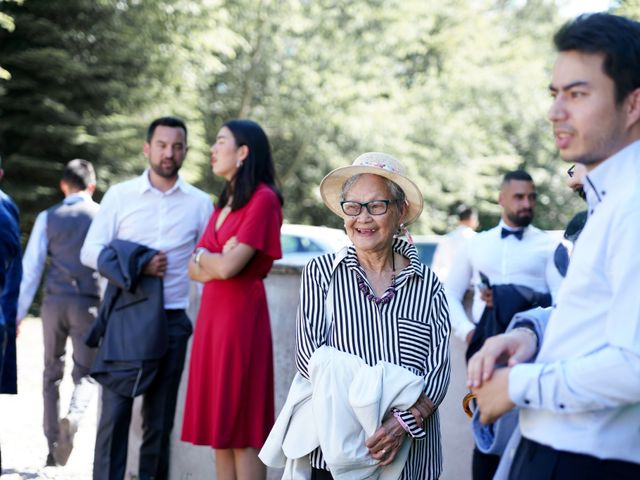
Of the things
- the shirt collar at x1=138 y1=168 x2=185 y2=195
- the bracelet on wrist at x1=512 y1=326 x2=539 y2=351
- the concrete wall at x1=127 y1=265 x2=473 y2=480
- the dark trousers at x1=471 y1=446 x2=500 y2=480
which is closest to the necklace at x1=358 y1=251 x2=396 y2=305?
the bracelet on wrist at x1=512 y1=326 x2=539 y2=351

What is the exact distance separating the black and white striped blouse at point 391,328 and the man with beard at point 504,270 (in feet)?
5.24

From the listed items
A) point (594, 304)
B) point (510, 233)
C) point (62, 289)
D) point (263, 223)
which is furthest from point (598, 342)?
point (62, 289)

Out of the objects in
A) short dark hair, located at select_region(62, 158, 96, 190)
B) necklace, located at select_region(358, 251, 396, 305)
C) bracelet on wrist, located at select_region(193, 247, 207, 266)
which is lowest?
necklace, located at select_region(358, 251, 396, 305)

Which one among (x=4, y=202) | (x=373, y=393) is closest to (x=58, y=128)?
(x=4, y=202)

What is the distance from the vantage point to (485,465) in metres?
5.41

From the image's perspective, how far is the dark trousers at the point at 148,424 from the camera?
609 centimetres

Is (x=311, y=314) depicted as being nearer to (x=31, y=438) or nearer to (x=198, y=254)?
(x=198, y=254)

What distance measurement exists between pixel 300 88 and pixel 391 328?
86.8 feet

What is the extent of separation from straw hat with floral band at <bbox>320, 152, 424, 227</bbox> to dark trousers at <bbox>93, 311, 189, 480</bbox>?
91.0 inches

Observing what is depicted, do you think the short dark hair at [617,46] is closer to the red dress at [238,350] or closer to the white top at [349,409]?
the white top at [349,409]

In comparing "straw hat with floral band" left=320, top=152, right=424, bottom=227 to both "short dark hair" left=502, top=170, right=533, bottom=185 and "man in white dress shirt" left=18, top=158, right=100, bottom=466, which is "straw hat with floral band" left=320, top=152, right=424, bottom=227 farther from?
"man in white dress shirt" left=18, top=158, right=100, bottom=466

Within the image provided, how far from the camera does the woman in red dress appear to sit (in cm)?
557

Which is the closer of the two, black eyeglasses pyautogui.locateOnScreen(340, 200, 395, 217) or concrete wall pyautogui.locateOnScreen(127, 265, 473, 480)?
black eyeglasses pyautogui.locateOnScreen(340, 200, 395, 217)

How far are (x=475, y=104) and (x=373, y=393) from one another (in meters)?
32.2
